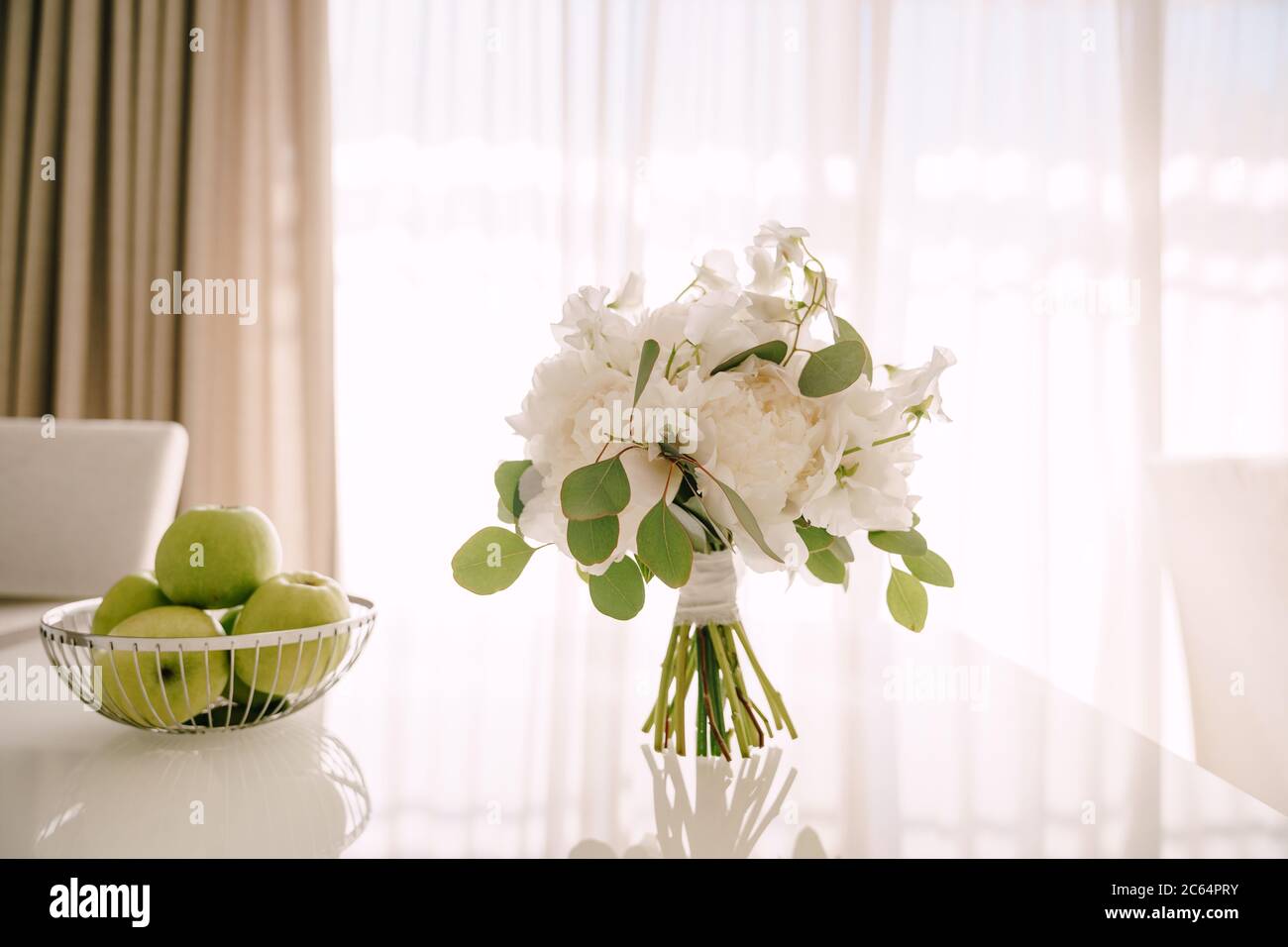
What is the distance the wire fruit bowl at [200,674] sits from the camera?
2.19 feet

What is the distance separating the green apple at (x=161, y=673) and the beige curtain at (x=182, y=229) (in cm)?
194

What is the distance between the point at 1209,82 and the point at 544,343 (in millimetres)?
2088

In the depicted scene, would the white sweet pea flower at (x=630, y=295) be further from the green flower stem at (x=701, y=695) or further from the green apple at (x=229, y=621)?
the green apple at (x=229, y=621)

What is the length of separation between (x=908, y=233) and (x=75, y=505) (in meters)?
2.20

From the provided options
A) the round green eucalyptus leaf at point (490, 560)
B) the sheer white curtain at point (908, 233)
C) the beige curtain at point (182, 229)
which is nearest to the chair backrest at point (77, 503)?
the beige curtain at point (182, 229)

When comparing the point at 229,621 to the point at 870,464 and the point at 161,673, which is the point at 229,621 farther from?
the point at 870,464

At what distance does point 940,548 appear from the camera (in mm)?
2686

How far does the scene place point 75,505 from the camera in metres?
1.70

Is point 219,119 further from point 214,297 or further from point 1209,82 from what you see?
point 1209,82

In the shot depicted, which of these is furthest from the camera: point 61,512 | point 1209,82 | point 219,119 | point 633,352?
point 1209,82

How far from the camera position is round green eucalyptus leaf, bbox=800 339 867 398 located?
1.95 feet

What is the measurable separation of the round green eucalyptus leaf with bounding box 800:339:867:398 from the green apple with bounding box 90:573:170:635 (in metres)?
0.54

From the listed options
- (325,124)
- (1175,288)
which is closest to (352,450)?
(325,124)

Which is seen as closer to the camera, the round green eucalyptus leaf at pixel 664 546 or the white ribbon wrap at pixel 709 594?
the round green eucalyptus leaf at pixel 664 546
